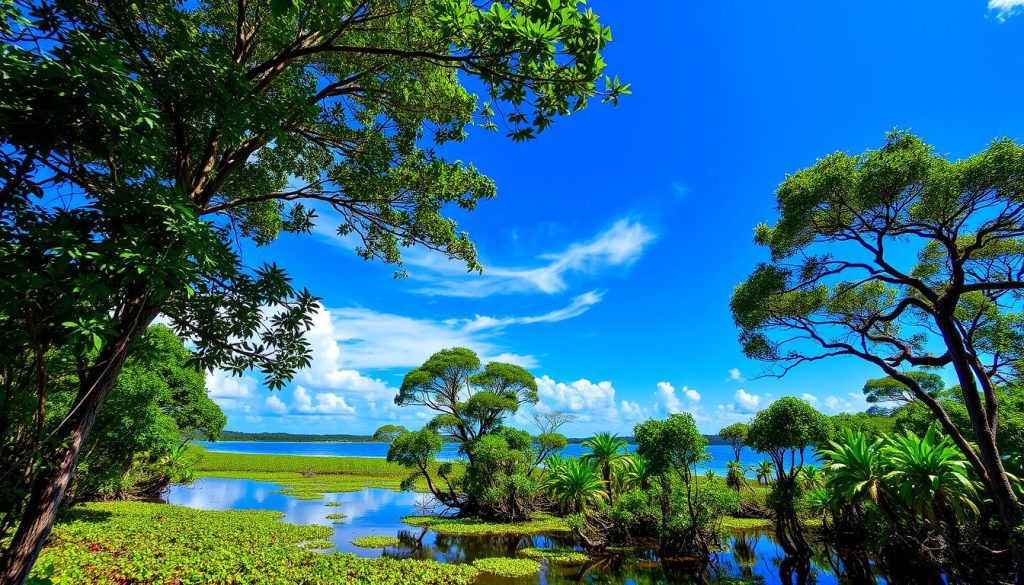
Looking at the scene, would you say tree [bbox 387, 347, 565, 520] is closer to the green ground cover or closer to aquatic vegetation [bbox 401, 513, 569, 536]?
aquatic vegetation [bbox 401, 513, 569, 536]

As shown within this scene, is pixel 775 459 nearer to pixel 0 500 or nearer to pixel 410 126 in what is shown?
pixel 410 126

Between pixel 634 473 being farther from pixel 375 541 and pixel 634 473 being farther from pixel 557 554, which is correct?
pixel 375 541

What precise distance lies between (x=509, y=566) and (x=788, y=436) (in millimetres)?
9317

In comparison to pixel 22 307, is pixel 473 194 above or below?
above

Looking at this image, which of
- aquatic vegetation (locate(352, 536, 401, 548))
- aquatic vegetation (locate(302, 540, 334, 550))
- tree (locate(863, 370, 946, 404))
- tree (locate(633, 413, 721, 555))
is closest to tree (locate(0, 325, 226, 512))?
aquatic vegetation (locate(302, 540, 334, 550))

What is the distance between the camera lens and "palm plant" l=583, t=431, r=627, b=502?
23062 mm

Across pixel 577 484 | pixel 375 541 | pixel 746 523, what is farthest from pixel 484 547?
pixel 746 523

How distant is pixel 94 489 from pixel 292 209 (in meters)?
15.5

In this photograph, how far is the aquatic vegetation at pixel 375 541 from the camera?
15.3 m

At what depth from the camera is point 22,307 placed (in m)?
3.29

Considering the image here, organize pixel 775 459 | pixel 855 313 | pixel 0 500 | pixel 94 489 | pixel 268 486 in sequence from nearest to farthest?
pixel 0 500
pixel 855 313
pixel 775 459
pixel 94 489
pixel 268 486

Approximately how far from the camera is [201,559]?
992 cm

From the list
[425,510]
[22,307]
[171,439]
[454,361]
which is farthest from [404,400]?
[22,307]

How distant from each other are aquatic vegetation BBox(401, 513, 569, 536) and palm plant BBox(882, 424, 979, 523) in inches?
507
